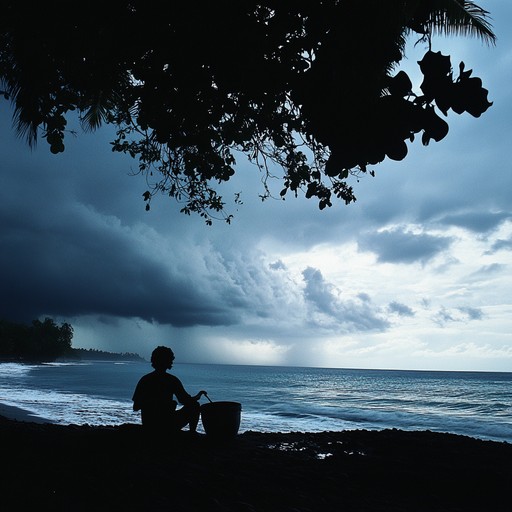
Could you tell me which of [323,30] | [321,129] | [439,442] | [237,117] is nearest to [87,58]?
[237,117]

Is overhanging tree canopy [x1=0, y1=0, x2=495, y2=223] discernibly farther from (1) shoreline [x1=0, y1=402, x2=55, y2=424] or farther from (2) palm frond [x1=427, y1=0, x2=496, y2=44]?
(1) shoreline [x1=0, y1=402, x2=55, y2=424]

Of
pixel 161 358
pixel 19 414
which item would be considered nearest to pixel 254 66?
pixel 161 358

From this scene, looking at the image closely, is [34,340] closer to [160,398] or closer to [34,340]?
[34,340]

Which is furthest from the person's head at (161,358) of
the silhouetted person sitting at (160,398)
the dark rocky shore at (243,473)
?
the dark rocky shore at (243,473)

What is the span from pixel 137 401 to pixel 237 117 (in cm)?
399

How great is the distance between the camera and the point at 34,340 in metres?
111

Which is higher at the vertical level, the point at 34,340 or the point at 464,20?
the point at 464,20

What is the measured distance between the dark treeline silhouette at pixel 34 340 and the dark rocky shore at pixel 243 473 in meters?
112

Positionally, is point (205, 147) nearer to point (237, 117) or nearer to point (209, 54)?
point (237, 117)

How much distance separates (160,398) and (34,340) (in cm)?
12011

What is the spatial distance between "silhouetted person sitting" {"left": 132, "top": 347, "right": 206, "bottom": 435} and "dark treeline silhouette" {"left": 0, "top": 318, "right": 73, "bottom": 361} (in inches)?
4416

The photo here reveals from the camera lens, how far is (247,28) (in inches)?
151

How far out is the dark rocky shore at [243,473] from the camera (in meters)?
3.75

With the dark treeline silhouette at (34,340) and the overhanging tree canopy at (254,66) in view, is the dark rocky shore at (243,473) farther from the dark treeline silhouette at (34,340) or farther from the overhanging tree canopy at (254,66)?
the dark treeline silhouette at (34,340)
